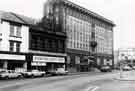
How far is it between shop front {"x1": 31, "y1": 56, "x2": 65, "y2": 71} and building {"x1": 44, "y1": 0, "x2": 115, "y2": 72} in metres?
3.29

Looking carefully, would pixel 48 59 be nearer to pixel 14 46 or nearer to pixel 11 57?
pixel 14 46

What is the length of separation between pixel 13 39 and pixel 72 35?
20.7 meters

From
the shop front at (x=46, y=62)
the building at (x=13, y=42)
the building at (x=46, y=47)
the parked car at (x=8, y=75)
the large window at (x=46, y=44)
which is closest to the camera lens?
the parked car at (x=8, y=75)

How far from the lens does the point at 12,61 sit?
43344 mm

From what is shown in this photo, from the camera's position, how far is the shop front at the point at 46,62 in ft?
157

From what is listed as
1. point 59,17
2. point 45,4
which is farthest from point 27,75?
point 45,4

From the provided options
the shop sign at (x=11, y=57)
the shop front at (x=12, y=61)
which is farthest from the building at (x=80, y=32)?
the shop sign at (x=11, y=57)

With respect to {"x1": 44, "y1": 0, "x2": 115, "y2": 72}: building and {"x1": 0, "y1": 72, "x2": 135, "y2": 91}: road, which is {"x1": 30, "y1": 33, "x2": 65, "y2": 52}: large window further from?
{"x1": 0, "y1": 72, "x2": 135, "y2": 91}: road

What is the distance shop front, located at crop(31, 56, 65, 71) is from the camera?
47.8 meters

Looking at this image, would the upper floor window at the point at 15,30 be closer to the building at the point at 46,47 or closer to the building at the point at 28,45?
the building at the point at 28,45

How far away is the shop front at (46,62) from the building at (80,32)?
3.29 meters

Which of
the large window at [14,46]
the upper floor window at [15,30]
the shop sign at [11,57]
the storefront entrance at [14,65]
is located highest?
the upper floor window at [15,30]

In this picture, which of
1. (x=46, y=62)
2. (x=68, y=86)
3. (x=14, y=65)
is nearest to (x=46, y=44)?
(x=46, y=62)

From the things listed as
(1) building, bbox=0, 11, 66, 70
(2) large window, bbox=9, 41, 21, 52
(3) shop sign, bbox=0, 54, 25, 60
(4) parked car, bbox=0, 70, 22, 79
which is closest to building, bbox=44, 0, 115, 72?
(1) building, bbox=0, 11, 66, 70
